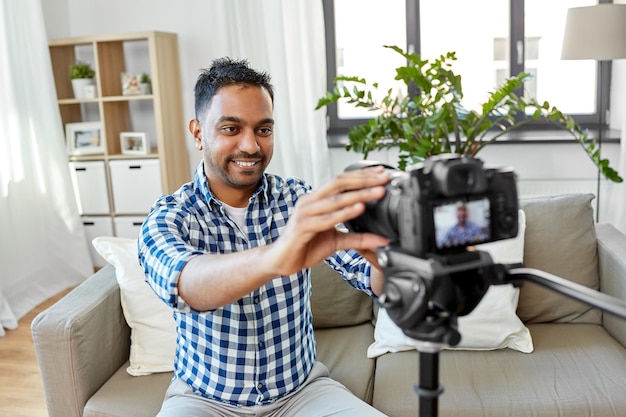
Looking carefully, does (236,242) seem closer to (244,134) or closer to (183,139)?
(244,134)

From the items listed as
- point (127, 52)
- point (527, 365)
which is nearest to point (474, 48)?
point (127, 52)

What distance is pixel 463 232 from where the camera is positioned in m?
0.77

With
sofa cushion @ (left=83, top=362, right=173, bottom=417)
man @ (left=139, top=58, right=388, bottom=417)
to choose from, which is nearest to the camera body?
man @ (left=139, top=58, right=388, bottom=417)

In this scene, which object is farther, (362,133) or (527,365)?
(362,133)

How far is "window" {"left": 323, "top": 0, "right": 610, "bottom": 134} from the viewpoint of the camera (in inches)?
146

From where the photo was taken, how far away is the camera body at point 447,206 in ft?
2.43

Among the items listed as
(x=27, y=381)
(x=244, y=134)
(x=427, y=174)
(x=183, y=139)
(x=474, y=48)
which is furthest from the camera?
(x=183, y=139)

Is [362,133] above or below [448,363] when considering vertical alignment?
above

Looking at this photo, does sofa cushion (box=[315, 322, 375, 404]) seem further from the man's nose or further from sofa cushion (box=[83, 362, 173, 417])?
the man's nose

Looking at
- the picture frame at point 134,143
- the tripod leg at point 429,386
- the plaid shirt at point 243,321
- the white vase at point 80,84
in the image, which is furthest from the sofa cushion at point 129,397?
the white vase at point 80,84

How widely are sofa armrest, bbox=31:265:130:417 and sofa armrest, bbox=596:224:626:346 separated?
140 cm

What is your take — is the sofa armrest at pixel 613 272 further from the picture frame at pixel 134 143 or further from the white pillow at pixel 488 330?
the picture frame at pixel 134 143

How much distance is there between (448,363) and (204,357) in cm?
75

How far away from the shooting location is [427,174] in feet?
2.47
